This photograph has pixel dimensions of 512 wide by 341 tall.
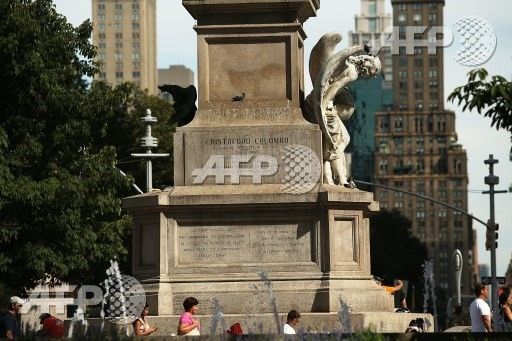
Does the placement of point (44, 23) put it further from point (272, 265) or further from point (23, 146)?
point (272, 265)

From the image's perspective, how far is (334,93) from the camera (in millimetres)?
27906

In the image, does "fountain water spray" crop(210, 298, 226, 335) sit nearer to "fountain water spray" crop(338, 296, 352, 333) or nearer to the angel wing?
"fountain water spray" crop(338, 296, 352, 333)

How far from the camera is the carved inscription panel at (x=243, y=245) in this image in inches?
1053

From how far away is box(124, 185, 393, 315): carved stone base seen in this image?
26.4 m

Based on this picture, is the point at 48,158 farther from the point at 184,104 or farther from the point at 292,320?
the point at 292,320

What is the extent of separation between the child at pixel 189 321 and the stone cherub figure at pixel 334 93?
4277 millimetres

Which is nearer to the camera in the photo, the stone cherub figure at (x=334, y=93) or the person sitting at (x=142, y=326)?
the person sitting at (x=142, y=326)

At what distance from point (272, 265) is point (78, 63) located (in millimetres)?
23295

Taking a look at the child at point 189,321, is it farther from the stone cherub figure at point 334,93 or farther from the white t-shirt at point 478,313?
the stone cherub figure at point 334,93

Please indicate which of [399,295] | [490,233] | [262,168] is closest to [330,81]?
[262,168]

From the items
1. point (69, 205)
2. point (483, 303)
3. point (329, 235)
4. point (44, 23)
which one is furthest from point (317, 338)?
point (44, 23)

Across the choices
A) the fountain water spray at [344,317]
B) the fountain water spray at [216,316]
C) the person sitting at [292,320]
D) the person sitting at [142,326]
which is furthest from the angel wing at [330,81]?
the person sitting at [292,320]

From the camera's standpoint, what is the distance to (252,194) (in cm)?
2672

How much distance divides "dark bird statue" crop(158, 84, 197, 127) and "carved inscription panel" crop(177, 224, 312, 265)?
85.5 inches
